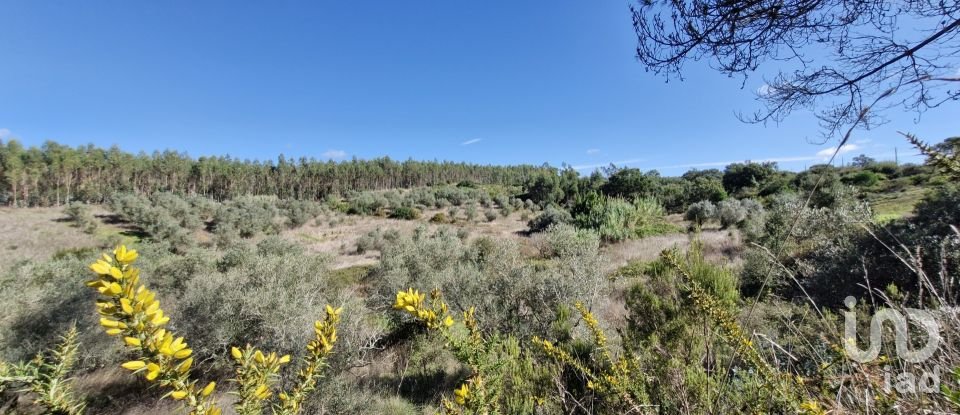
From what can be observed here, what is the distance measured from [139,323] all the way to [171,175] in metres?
67.4

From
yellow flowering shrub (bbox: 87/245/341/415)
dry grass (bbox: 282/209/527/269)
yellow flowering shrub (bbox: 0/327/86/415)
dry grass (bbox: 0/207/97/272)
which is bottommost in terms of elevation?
dry grass (bbox: 282/209/527/269)

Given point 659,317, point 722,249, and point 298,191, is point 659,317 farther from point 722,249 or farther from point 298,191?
point 298,191

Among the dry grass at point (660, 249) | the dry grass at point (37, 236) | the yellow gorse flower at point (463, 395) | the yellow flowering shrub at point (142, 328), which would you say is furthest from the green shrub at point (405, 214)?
the yellow flowering shrub at point (142, 328)

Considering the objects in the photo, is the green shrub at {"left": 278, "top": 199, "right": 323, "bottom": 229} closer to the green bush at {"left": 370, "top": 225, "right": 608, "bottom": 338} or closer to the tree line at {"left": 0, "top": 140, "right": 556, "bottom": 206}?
the tree line at {"left": 0, "top": 140, "right": 556, "bottom": 206}

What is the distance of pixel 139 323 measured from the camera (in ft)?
2.90

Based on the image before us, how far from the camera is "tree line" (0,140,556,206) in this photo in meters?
37.9

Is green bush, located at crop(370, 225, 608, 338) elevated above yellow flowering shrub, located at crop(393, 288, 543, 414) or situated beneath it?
situated beneath

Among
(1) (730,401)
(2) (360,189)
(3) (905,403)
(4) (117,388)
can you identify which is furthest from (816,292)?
(2) (360,189)

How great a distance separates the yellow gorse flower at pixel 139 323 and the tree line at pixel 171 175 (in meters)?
57.9

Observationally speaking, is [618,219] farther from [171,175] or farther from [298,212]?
[171,175]

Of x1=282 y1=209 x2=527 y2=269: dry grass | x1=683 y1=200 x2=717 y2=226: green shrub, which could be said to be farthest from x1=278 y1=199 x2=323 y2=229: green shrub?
x1=683 y1=200 x2=717 y2=226: green shrub

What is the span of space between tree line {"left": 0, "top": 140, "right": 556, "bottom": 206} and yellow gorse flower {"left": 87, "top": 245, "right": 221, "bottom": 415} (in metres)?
57.9

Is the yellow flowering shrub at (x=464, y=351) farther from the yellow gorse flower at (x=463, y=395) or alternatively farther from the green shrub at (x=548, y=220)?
the green shrub at (x=548, y=220)

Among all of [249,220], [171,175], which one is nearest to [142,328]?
[249,220]
